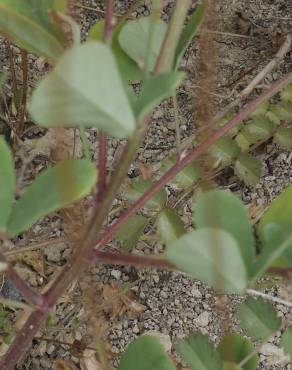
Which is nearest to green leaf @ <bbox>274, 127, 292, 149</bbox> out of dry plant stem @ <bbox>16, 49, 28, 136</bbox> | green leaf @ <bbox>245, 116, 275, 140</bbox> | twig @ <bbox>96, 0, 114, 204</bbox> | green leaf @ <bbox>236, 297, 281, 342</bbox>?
green leaf @ <bbox>245, 116, 275, 140</bbox>

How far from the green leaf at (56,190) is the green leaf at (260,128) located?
0.70 m

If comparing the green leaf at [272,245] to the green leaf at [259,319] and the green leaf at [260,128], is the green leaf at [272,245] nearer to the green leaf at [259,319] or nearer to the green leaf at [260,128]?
Answer: the green leaf at [259,319]

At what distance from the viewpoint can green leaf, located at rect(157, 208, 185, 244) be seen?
100 cm

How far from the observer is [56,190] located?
583mm

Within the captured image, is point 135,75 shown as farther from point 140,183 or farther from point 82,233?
point 140,183

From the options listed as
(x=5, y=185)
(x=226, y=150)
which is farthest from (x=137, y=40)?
(x=226, y=150)

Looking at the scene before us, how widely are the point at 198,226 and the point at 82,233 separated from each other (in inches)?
4.8

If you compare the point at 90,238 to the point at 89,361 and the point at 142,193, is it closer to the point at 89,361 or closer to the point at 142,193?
the point at 142,193

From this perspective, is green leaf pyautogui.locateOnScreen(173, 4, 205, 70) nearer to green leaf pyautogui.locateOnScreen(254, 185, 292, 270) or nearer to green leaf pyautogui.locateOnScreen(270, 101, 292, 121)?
green leaf pyautogui.locateOnScreen(254, 185, 292, 270)

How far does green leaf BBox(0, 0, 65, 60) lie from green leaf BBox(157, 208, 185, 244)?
0.37 metres

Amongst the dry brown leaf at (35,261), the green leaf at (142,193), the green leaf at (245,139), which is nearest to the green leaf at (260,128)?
the green leaf at (245,139)

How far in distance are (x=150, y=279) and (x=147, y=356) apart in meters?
0.46

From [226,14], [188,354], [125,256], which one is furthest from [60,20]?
[226,14]

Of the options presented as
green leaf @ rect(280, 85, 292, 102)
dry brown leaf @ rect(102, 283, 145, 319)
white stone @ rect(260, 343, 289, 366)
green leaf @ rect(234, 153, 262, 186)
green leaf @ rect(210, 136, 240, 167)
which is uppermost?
green leaf @ rect(280, 85, 292, 102)
